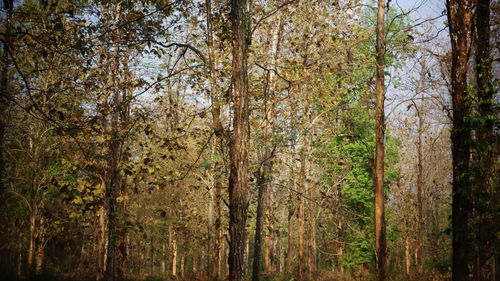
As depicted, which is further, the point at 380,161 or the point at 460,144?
the point at 380,161

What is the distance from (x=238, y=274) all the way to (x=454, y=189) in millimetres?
5294

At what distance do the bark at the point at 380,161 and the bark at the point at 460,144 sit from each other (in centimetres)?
226

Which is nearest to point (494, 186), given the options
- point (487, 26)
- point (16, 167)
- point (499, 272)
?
point (487, 26)

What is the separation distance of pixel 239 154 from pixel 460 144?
17.3ft

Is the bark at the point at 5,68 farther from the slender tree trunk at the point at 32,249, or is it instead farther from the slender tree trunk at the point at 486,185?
the slender tree trunk at the point at 486,185

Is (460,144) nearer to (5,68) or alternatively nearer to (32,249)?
(5,68)

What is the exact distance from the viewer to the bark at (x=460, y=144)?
801 cm

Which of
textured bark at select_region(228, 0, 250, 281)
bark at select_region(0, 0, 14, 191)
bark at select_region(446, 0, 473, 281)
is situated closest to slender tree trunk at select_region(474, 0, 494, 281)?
bark at select_region(446, 0, 473, 281)

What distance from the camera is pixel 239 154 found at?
6.53m

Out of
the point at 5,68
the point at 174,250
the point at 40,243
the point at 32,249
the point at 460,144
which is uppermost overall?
the point at 5,68

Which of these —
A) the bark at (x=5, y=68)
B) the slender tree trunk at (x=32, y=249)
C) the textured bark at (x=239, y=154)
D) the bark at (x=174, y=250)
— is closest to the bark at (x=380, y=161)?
the textured bark at (x=239, y=154)

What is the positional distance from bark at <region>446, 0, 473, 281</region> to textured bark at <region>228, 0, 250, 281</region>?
479cm

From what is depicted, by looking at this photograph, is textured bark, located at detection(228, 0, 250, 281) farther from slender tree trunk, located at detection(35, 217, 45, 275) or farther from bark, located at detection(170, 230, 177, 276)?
bark, located at detection(170, 230, 177, 276)

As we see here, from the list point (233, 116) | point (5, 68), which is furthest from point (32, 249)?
point (233, 116)
